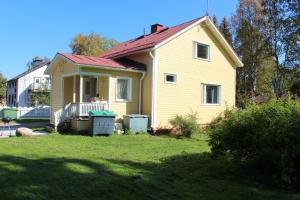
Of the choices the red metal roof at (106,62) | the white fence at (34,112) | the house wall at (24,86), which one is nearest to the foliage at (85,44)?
the house wall at (24,86)

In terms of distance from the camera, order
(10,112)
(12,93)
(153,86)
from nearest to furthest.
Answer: (153,86), (10,112), (12,93)

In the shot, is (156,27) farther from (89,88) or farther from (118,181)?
(118,181)

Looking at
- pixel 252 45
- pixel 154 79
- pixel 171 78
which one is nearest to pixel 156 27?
pixel 171 78

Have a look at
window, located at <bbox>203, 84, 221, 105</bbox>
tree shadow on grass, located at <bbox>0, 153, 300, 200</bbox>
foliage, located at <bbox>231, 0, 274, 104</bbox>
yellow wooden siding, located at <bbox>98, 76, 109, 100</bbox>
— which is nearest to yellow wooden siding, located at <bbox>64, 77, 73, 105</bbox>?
yellow wooden siding, located at <bbox>98, 76, 109, 100</bbox>

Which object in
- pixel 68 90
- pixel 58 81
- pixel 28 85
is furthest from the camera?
pixel 28 85

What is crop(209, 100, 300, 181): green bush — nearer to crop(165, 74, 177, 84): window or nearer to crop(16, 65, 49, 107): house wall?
crop(165, 74, 177, 84): window

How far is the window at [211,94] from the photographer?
21.0 metres

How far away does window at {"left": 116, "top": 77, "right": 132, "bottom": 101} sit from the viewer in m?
17.8

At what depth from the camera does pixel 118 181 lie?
253 inches

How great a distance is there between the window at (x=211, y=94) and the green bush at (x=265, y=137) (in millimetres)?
12103

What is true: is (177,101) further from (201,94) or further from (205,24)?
(205,24)

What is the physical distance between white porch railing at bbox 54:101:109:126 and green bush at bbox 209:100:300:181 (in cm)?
894

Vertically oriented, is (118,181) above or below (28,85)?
below

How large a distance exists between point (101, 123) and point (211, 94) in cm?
883
